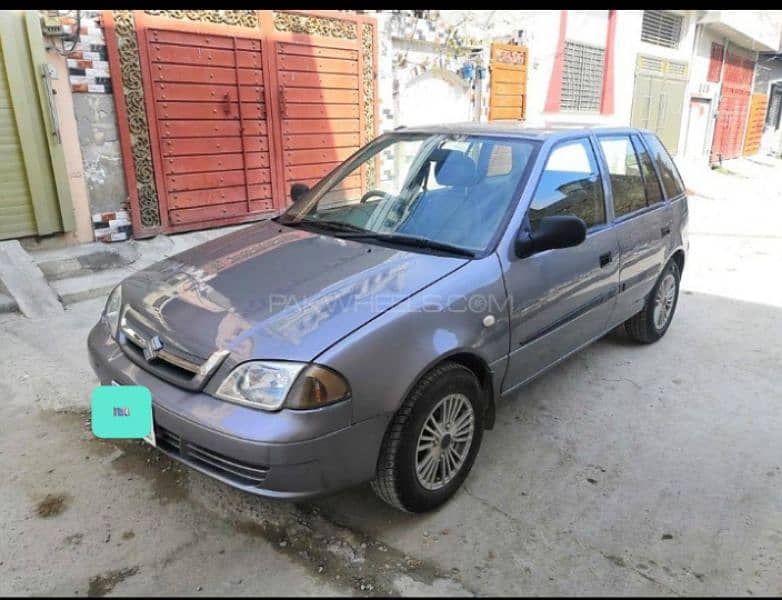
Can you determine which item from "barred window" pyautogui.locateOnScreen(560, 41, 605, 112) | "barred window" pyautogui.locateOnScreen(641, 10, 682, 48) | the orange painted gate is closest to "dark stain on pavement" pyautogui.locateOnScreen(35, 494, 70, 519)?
the orange painted gate

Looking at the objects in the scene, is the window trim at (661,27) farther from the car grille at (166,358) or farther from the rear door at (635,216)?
the car grille at (166,358)

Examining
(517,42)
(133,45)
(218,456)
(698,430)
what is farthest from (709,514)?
(517,42)

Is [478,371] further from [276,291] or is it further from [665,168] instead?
[665,168]

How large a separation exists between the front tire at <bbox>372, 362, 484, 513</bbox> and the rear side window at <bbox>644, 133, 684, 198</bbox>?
262 cm

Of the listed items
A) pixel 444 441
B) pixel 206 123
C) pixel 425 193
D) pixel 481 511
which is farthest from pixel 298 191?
pixel 206 123

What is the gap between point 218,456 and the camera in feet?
6.99

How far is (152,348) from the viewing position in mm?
2352

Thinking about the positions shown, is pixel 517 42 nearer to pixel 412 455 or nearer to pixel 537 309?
pixel 537 309

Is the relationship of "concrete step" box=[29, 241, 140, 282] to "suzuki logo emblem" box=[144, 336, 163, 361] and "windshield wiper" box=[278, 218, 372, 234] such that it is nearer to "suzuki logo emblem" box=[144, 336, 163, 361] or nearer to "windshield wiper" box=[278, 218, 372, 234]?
"windshield wiper" box=[278, 218, 372, 234]

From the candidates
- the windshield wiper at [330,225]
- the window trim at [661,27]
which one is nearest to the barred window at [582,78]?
the window trim at [661,27]

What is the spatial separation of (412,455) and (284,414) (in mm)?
586

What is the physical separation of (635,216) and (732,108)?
66.4 ft

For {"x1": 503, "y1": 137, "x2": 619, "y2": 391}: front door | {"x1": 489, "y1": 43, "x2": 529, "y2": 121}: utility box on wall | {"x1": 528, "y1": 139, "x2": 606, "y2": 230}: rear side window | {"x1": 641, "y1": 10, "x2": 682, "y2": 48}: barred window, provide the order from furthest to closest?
{"x1": 641, "y1": 10, "x2": 682, "y2": 48}: barred window
{"x1": 489, "y1": 43, "x2": 529, "y2": 121}: utility box on wall
{"x1": 528, "y1": 139, "x2": 606, "y2": 230}: rear side window
{"x1": 503, "y1": 137, "x2": 619, "y2": 391}: front door

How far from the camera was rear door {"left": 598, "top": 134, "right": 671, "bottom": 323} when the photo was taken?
362cm
